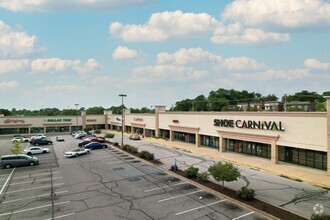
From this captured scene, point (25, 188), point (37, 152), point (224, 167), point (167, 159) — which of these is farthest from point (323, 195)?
point (37, 152)

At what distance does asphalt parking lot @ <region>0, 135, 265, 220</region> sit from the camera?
19500mm

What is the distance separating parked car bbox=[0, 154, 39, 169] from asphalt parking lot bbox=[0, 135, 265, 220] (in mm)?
1495

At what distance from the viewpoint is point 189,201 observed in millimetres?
21859

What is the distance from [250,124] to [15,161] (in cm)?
3339

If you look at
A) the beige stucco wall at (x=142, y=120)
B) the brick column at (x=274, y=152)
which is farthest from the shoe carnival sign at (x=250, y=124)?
the beige stucco wall at (x=142, y=120)

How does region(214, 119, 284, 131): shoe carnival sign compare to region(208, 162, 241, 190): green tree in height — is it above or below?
above

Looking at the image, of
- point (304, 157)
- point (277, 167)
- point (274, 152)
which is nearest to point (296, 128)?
point (304, 157)

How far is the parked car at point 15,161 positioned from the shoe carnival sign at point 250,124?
95.5 feet

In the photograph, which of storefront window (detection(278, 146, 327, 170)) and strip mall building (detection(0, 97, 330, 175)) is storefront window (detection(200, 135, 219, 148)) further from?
storefront window (detection(278, 146, 327, 170))

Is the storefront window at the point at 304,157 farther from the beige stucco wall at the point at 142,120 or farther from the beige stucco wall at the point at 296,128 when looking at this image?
the beige stucco wall at the point at 142,120

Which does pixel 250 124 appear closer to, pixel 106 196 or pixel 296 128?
pixel 296 128

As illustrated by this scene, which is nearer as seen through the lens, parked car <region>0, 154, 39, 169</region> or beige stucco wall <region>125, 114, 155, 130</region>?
parked car <region>0, 154, 39, 169</region>

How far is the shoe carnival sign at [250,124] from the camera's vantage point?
117 ft

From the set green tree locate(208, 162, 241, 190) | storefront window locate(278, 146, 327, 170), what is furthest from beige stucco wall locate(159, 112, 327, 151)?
green tree locate(208, 162, 241, 190)
